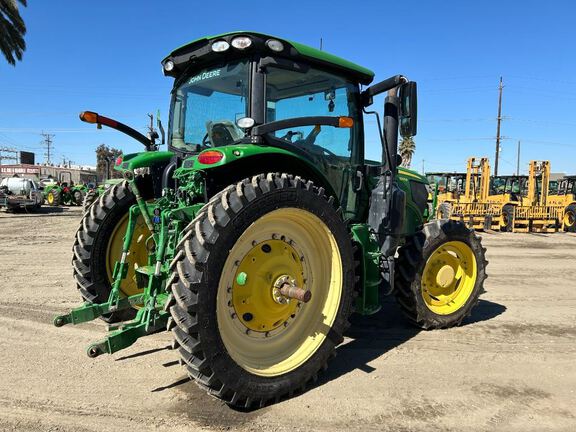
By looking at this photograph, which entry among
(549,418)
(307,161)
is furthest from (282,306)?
(549,418)

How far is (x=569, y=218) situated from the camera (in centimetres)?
1806

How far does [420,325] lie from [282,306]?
201cm

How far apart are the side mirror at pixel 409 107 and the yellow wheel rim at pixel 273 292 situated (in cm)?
133

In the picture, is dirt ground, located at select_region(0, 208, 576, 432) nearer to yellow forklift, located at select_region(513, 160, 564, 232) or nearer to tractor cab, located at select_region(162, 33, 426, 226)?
tractor cab, located at select_region(162, 33, 426, 226)

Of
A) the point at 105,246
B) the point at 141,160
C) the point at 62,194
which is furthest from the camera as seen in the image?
the point at 62,194

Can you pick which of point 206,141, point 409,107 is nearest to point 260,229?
point 206,141

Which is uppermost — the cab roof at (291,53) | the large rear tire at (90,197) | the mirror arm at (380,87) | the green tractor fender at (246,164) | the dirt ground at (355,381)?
the cab roof at (291,53)

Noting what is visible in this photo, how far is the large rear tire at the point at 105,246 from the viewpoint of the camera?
13.4 ft

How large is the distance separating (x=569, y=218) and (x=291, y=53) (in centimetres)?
1864

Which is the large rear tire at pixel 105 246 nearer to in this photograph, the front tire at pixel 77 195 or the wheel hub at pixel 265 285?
the wheel hub at pixel 265 285

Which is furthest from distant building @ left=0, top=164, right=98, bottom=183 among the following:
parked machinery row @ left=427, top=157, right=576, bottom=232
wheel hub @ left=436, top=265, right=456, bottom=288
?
wheel hub @ left=436, top=265, right=456, bottom=288

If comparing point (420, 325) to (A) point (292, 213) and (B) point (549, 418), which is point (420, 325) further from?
(A) point (292, 213)

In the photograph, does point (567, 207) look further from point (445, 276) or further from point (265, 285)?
point (265, 285)

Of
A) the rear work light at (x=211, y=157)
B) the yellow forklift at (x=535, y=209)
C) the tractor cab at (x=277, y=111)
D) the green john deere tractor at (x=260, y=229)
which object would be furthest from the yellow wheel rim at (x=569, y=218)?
the rear work light at (x=211, y=157)
